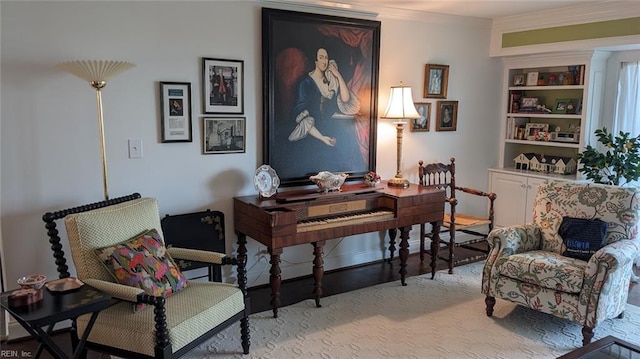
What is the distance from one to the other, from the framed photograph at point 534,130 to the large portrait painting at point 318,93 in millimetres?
1912

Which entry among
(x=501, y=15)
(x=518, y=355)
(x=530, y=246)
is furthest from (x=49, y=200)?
(x=501, y=15)

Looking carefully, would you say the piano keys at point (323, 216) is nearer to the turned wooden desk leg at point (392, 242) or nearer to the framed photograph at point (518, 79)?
the turned wooden desk leg at point (392, 242)

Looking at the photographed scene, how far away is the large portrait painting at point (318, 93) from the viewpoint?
3.75 m

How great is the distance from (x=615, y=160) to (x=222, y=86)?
327 centimetres

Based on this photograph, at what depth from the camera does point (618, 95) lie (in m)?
4.54

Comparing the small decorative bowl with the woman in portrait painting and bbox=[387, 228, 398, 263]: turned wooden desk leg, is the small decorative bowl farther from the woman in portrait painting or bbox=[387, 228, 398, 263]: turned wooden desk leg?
bbox=[387, 228, 398, 263]: turned wooden desk leg

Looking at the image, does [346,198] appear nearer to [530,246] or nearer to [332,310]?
[332,310]

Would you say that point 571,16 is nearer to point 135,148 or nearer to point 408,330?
point 408,330

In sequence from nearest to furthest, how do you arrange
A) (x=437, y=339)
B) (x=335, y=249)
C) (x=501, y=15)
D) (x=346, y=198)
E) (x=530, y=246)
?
(x=437, y=339)
(x=530, y=246)
(x=346, y=198)
(x=335, y=249)
(x=501, y=15)

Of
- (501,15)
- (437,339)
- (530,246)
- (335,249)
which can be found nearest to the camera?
(437,339)

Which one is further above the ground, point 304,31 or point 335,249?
point 304,31

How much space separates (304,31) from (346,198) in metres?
1.34

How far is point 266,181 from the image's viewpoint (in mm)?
3676

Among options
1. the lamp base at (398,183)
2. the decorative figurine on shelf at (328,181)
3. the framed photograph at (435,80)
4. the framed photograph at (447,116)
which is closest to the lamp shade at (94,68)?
the decorative figurine on shelf at (328,181)
